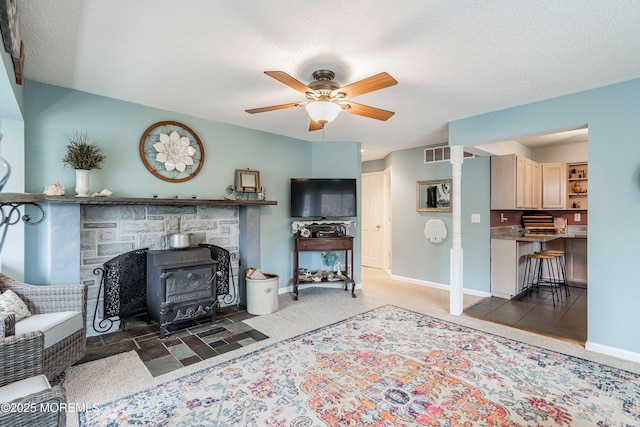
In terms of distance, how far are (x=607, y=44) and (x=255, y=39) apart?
236 cm

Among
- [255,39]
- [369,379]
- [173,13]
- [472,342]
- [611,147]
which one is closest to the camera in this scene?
[173,13]

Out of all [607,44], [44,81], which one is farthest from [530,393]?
[44,81]

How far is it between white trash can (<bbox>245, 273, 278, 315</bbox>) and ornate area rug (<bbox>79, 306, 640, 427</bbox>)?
2.85 ft

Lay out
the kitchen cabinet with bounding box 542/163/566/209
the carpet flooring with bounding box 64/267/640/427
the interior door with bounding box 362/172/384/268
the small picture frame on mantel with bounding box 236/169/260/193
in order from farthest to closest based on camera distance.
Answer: the interior door with bounding box 362/172/384/268 < the kitchen cabinet with bounding box 542/163/566/209 < the small picture frame on mantel with bounding box 236/169/260/193 < the carpet flooring with bounding box 64/267/640/427

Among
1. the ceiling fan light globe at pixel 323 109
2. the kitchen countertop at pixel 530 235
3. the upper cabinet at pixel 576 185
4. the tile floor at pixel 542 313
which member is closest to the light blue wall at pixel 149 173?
the ceiling fan light globe at pixel 323 109

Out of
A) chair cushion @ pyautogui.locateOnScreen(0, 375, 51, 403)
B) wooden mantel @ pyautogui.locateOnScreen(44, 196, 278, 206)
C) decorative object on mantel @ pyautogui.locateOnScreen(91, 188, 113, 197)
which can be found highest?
decorative object on mantel @ pyautogui.locateOnScreen(91, 188, 113, 197)

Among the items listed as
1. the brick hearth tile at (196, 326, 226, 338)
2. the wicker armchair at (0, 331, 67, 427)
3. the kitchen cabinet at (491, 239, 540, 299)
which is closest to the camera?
the wicker armchair at (0, 331, 67, 427)

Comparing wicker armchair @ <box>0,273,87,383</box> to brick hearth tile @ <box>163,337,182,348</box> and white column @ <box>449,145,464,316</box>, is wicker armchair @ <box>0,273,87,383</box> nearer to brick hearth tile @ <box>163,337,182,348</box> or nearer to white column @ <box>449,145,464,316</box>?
brick hearth tile @ <box>163,337,182,348</box>

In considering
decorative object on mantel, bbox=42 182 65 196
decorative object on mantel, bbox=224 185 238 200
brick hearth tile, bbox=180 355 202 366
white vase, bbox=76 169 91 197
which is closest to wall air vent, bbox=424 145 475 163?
decorative object on mantel, bbox=224 185 238 200

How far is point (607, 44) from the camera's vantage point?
2.14m

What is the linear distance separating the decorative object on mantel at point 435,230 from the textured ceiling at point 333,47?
7.53 feet

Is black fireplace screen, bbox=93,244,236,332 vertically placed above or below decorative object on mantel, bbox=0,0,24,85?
below

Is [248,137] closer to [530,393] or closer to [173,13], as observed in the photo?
[173,13]

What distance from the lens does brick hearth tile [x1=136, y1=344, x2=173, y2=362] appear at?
275cm
